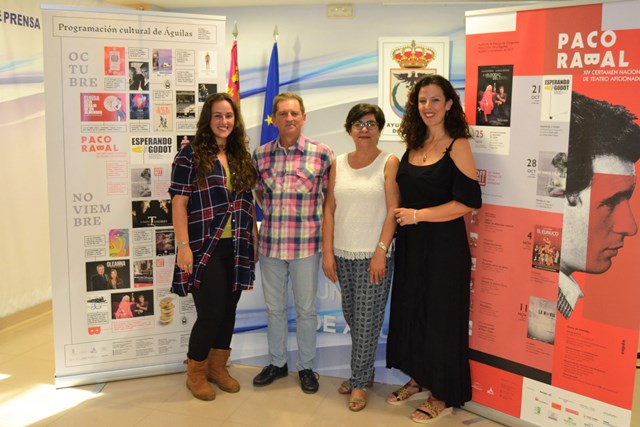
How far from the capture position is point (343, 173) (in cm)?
287

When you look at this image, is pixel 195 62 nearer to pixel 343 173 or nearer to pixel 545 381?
pixel 343 173

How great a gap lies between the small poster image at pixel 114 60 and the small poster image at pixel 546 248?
7.20 feet

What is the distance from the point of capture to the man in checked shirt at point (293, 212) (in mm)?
2895

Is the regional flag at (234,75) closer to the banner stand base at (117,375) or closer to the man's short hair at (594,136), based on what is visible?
the banner stand base at (117,375)

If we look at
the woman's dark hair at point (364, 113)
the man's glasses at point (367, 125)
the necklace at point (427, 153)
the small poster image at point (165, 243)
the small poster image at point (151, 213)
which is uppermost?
the woman's dark hair at point (364, 113)

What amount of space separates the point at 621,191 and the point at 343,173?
123cm

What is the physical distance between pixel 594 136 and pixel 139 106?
7.21ft

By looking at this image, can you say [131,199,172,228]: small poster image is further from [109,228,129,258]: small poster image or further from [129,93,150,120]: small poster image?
[129,93,150,120]: small poster image

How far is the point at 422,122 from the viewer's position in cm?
277

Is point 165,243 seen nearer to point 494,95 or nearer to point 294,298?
point 294,298

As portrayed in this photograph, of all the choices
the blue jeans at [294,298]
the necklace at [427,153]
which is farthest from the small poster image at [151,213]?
the necklace at [427,153]

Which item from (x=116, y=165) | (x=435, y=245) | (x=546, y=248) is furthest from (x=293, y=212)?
(x=546, y=248)

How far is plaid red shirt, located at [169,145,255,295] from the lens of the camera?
2.80 meters

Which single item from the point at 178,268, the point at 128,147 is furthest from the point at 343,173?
the point at 128,147
